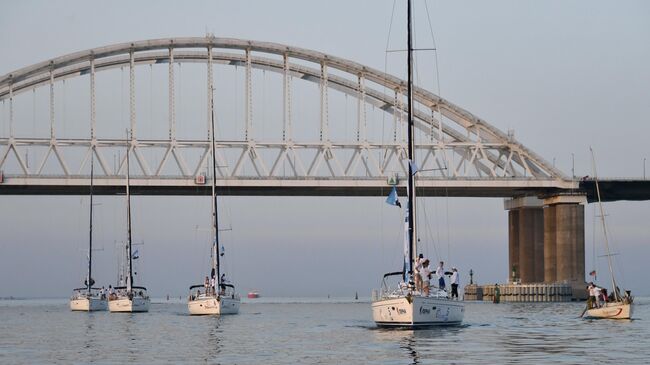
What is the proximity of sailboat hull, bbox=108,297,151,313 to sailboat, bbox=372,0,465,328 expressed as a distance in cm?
4151

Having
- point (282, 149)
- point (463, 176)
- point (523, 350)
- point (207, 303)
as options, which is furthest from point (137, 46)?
point (523, 350)

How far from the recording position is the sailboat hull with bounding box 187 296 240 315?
84.4 metres

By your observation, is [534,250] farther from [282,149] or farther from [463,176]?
[282,149]

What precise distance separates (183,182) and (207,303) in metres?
41.2

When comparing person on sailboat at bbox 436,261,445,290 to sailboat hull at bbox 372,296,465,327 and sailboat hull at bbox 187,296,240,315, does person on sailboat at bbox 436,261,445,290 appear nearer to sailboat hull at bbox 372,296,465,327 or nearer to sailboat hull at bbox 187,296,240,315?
sailboat hull at bbox 372,296,465,327

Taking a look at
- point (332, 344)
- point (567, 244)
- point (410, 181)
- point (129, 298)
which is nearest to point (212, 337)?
point (332, 344)

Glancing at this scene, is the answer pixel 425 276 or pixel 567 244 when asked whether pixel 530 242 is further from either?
pixel 425 276

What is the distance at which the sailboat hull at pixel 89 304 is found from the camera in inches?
4190

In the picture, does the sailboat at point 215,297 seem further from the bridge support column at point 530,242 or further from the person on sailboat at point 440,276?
the bridge support column at point 530,242

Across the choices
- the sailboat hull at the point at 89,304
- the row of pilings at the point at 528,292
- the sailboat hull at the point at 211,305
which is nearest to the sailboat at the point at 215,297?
the sailboat hull at the point at 211,305

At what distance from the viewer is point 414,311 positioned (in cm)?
5453

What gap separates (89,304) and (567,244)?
49.9m

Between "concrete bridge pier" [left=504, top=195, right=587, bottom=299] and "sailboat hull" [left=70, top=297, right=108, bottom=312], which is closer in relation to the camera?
"sailboat hull" [left=70, top=297, right=108, bottom=312]

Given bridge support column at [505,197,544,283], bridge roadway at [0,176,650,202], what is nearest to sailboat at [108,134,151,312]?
bridge roadway at [0,176,650,202]
